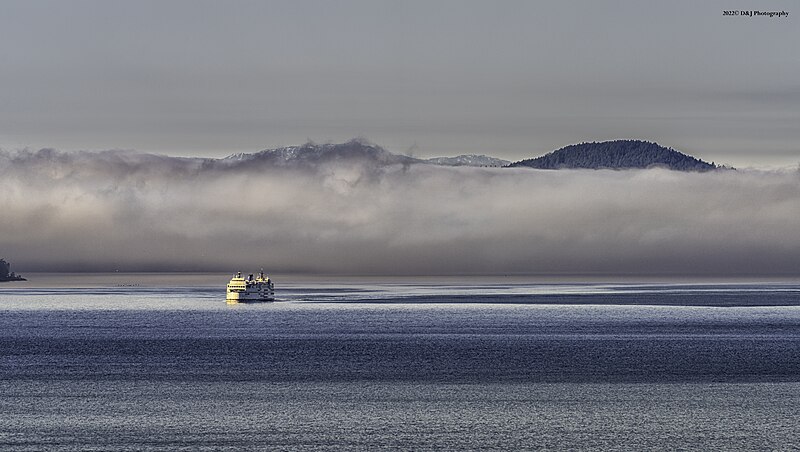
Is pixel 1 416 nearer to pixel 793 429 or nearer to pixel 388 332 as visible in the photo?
pixel 793 429

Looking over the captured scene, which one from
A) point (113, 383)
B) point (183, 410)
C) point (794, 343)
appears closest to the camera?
point (183, 410)

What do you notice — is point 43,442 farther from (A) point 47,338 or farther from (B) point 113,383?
(A) point 47,338

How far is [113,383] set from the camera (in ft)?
262

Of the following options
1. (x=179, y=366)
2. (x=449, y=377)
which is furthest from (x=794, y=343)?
(x=179, y=366)

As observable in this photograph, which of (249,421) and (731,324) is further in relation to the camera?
(731,324)

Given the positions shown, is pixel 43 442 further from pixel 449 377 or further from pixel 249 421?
pixel 449 377

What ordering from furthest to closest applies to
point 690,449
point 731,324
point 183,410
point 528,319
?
point 528,319
point 731,324
point 183,410
point 690,449

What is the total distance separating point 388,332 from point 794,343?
46594 mm

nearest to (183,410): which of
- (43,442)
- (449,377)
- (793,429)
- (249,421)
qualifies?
(249,421)

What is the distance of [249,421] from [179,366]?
34770mm

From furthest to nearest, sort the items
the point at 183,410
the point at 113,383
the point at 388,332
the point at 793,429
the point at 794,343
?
1. the point at 388,332
2. the point at 794,343
3. the point at 113,383
4. the point at 183,410
5. the point at 793,429

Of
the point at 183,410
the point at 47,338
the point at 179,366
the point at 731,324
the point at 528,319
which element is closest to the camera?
the point at 183,410

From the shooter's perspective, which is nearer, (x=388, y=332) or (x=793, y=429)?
(x=793, y=429)

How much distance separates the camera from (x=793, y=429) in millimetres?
58531
